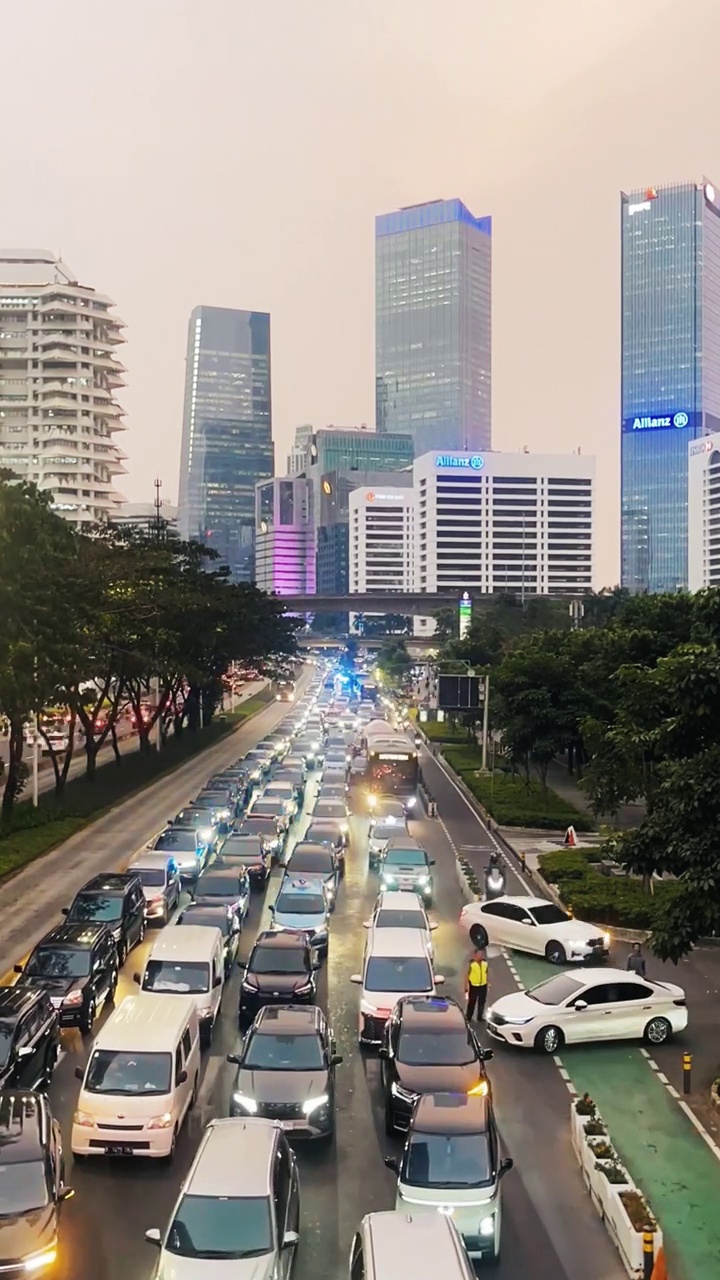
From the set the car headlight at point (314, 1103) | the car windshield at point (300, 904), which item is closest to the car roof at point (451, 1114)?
the car headlight at point (314, 1103)

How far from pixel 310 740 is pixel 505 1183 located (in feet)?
187

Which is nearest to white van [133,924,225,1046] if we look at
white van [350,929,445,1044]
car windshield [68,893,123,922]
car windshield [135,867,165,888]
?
white van [350,929,445,1044]

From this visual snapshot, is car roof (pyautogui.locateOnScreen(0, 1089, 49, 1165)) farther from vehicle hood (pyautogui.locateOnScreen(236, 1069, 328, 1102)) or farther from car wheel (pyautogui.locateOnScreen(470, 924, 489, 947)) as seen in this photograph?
car wheel (pyautogui.locateOnScreen(470, 924, 489, 947))

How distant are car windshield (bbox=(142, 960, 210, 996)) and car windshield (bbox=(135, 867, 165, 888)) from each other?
860 centimetres

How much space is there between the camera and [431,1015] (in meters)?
16.7

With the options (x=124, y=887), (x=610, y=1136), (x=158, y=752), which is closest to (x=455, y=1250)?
(x=610, y=1136)

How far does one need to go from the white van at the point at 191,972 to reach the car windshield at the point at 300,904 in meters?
4.45

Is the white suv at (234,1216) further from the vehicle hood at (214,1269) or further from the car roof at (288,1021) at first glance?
the car roof at (288,1021)

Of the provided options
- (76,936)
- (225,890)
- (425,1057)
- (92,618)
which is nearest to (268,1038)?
(425,1057)

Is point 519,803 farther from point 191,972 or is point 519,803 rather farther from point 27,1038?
point 27,1038

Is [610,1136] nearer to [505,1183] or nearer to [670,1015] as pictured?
[505,1183]

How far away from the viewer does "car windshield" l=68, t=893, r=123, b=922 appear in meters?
23.9

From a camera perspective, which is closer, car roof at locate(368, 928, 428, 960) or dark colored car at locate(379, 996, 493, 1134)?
dark colored car at locate(379, 996, 493, 1134)

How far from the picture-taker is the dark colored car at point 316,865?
2867cm
